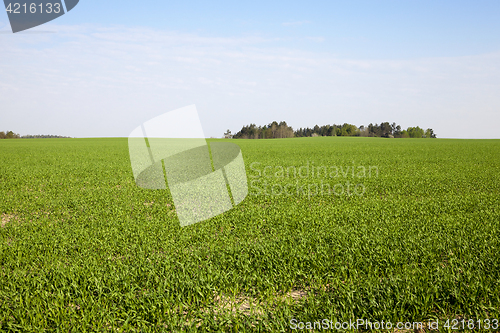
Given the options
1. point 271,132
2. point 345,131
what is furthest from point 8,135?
point 345,131

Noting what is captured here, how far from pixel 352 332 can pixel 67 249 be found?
5.89 m

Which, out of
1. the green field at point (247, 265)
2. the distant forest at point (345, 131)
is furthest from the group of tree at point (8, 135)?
the green field at point (247, 265)

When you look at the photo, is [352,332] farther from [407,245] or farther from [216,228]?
[216,228]

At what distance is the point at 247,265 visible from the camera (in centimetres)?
543

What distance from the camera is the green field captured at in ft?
13.4

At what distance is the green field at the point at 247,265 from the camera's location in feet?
13.4

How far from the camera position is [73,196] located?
488 inches

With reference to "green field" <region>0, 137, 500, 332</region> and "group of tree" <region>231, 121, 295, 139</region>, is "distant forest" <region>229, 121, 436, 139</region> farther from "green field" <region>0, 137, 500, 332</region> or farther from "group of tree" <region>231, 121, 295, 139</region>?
"green field" <region>0, 137, 500, 332</region>

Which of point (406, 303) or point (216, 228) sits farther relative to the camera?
point (216, 228)

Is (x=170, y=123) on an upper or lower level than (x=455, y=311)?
upper

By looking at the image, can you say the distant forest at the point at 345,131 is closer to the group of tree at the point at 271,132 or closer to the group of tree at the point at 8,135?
the group of tree at the point at 271,132

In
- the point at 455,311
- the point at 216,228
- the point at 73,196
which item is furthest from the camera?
the point at 73,196

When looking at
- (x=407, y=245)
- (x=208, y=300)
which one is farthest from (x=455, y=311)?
(x=208, y=300)

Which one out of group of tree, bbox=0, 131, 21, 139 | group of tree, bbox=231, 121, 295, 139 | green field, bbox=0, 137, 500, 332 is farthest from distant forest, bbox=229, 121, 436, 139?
green field, bbox=0, 137, 500, 332
